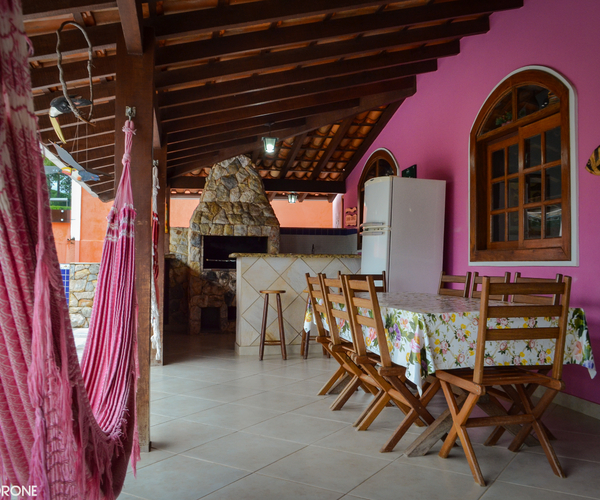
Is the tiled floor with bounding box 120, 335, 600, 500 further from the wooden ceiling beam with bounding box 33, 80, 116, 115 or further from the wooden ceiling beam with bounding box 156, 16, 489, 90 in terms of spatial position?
the wooden ceiling beam with bounding box 156, 16, 489, 90

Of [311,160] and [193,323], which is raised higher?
[311,160]

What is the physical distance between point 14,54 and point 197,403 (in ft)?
9.15

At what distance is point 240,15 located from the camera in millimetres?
3191

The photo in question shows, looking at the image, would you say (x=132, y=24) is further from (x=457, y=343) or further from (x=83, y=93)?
(x=457, y=343)

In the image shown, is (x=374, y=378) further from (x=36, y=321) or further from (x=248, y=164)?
(x=248, y=164)

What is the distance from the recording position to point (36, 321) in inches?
37.5

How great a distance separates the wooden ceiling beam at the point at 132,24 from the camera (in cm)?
217

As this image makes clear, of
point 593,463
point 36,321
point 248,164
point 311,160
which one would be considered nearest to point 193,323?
point 248,164

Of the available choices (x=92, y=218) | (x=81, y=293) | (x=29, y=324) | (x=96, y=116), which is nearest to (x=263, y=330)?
(x=96, y=116)

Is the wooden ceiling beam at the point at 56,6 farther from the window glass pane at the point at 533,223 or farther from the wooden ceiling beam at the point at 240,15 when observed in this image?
the window glass pane at the point at 533,223

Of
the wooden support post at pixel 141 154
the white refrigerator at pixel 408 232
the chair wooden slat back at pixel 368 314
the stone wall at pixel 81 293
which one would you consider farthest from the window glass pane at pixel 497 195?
the stone wall at pixel 81 293

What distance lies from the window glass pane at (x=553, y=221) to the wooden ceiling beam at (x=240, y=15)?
2013 mm

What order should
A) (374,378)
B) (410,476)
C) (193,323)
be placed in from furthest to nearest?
(193,323) → (374,378) → (410,476)

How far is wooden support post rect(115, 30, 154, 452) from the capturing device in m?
2.54
